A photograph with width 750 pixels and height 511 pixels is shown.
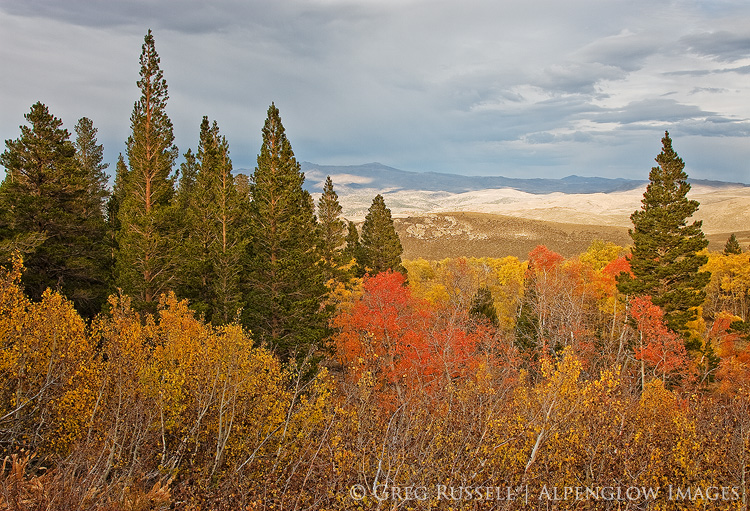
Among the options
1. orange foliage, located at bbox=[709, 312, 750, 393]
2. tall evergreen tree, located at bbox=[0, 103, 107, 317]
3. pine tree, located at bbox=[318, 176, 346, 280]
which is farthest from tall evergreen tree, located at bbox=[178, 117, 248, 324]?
orange foliage, located at bbox=[709, 312, 750, 393]

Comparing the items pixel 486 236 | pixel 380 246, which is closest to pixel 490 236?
pixel 486 236

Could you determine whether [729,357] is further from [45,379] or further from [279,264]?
[45,379]

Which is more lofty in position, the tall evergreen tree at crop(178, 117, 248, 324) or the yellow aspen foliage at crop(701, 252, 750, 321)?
the tall evergreen tree at crop(178, 117, 248, 324)

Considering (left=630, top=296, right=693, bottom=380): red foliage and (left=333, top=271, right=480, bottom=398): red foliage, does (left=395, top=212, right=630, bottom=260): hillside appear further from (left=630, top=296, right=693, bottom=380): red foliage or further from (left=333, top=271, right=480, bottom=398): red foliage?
(left=630, top=296, right=693, bottom=380): red foliage

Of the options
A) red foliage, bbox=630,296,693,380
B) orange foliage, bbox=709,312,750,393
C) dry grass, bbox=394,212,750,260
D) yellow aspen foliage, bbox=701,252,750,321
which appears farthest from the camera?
dry grass, bbox=394,212,750,260

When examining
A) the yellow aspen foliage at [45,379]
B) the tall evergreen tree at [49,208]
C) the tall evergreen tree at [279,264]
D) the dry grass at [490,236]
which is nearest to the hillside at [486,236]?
the dry grass at [490,236]

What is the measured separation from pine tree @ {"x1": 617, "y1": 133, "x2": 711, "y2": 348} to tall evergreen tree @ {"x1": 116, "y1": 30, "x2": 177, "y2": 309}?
113ft

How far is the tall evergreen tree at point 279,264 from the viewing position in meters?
30.6

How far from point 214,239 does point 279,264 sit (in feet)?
22.7

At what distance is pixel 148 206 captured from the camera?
30438mm

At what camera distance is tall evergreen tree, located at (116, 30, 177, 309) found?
29.0 m

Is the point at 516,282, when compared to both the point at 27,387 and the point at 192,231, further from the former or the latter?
the point at 27,387

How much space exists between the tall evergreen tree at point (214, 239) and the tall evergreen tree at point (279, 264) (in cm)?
135

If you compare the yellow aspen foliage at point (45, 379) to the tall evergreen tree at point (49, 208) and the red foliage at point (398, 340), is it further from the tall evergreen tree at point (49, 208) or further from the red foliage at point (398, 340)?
the red foliage at point (398, 340)
